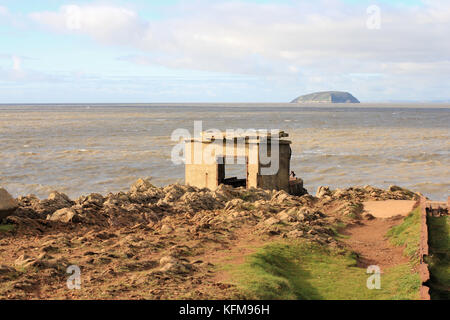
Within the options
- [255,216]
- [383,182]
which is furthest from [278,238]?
[383,182]

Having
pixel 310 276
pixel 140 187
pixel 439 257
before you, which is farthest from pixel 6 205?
pixel 439 257

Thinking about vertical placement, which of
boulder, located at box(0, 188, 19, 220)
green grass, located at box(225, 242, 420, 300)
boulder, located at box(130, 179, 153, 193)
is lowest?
green grass, located at box(225, 242, 420, 300)

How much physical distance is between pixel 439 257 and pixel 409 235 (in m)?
1.48

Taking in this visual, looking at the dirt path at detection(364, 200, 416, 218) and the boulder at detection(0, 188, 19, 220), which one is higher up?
the boulder at detection(0, 188, 19, 220)

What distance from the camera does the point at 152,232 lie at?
478 inches

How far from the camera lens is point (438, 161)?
126 ft

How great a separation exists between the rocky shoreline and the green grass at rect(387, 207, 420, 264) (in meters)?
1.39

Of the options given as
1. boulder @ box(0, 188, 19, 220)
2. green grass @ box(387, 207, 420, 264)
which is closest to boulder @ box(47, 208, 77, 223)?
boulder @ box(0, 188, 19, 220)

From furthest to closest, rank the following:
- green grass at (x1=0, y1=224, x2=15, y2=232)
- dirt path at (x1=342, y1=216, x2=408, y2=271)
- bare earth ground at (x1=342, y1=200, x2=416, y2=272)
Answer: green grass at (x1=0, y1=224, x2=15, y2=232)
bare earth ground at (x1=342, y1=200, x2=416, y2=272)
dirt path at (x1=342, y1=216, x2=408, y2=271)

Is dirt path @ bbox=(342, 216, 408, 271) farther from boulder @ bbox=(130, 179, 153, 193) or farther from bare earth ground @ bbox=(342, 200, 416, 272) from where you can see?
boulder @ bbox=(130, 179, 153, 193)

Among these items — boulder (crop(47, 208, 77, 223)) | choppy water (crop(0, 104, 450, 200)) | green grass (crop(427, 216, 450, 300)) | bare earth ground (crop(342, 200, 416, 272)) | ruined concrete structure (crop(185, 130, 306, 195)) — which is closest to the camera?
green grass (crop(427, 216, 450, 300))

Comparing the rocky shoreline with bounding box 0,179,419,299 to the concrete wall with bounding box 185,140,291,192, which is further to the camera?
the concrete wall with bounding box 185,140,291,192

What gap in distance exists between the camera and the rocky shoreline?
8383mm
